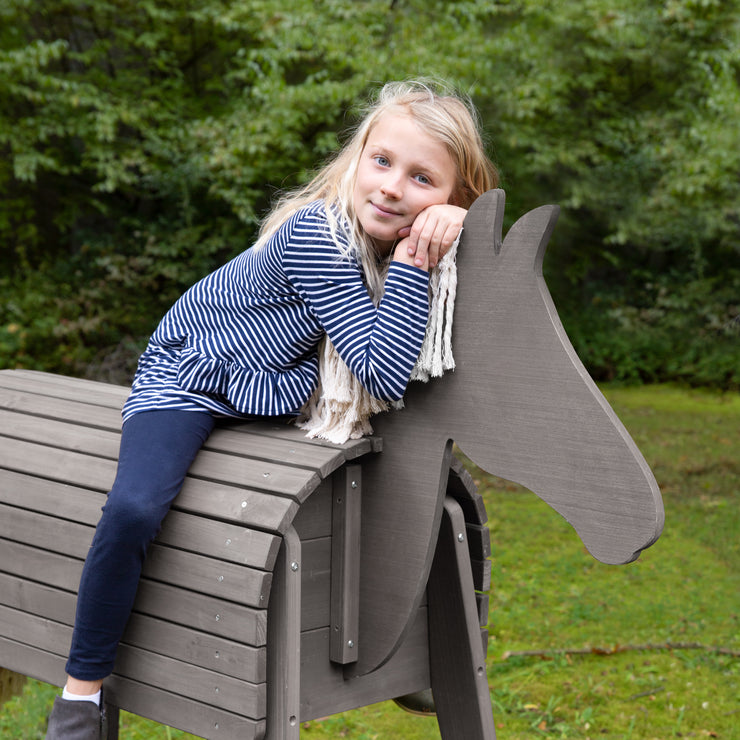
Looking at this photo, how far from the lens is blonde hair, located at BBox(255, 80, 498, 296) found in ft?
6.83

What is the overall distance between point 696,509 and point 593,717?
2986 millimetres

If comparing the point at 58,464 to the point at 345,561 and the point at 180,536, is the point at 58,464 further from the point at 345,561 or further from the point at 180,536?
the point at 345,561

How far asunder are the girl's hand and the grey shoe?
1203 millimetres

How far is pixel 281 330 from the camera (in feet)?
7.06

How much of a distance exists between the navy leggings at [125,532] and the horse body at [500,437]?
44 cm

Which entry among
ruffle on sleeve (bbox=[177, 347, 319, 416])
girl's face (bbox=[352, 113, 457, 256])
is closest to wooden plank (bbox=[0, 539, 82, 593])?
ruffle on sleeve (bbox=[177, 347, 319, 416])

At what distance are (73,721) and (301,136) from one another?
6659mm

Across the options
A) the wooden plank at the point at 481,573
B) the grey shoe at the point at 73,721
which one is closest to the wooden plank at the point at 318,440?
the wooden plank at the point at 481,573

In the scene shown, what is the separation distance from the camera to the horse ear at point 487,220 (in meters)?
1.99

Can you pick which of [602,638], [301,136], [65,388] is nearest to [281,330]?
[65,388]

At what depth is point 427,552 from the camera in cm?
208

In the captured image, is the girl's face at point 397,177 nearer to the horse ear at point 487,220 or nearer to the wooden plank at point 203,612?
the horse ear at point 487,220

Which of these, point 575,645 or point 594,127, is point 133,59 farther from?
point 575,645

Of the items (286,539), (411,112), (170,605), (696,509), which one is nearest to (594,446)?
(286,539)
